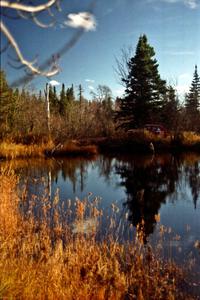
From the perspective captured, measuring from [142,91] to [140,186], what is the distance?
20.4 meters

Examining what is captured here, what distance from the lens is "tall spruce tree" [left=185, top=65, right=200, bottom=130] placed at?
33.6 meters

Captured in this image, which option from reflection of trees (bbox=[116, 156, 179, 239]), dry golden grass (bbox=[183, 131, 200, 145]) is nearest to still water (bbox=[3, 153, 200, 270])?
reflection of trees (bbox=[116, 156, 179, 239])

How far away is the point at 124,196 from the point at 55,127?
15.2m

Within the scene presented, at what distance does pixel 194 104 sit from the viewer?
45406 mm

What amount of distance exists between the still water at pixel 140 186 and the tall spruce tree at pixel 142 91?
1050 centimetres

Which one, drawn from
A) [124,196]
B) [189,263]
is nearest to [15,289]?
[189,263]

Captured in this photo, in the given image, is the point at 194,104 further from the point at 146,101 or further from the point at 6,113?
the point at 6,113

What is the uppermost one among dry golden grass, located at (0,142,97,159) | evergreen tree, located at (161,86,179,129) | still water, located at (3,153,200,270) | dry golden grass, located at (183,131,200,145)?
evergreen tree, located at (161,86,179,129)

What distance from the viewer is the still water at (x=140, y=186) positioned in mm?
7980

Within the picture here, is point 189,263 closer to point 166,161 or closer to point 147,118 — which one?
point 166,161

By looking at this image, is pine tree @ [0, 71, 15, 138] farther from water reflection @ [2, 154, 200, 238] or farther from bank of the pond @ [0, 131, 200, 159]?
water reflection @ [2, 154, 200, 238]

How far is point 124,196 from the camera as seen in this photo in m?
11.6

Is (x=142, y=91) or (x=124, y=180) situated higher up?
(x=142, y=91)

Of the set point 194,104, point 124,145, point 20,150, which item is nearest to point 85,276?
point 20,150
